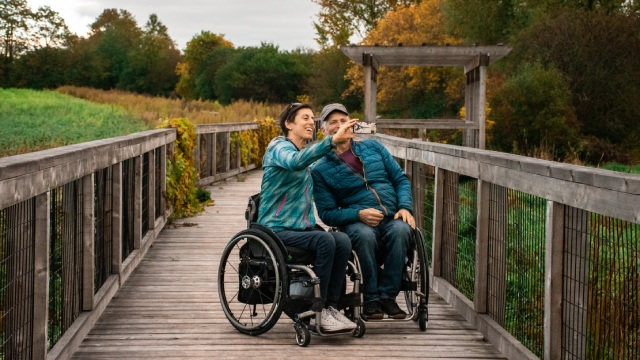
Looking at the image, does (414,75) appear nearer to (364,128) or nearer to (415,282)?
(415,282)

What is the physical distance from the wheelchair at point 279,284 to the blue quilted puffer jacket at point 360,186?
16.2 inches

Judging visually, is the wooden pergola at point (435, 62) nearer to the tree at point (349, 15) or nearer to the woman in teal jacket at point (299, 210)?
the woman in teal jacket at point (299, 210)

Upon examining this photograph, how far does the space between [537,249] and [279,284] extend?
4.33 feet

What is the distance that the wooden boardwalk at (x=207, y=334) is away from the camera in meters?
4.85

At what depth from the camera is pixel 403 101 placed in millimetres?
45531

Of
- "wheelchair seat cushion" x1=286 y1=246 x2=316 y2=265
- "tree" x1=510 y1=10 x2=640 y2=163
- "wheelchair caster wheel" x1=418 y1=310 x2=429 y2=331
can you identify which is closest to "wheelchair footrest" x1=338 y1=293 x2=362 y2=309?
"wheelchair seat cushion" x1=286 y1=246 x2=316 y2=265

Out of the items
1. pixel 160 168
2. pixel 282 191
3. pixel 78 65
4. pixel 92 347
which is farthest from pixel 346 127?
pixel 78 65

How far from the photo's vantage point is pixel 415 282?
5.38m

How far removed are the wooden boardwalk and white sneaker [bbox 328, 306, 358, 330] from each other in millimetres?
96

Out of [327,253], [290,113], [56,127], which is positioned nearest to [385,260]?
[327,253]

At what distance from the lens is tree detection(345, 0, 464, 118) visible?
43469 mm

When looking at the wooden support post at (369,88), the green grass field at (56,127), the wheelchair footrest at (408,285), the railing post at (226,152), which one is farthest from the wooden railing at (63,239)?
the green grass field at (56,127)

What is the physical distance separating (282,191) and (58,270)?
4.17ft

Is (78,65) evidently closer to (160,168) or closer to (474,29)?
(474,29)
